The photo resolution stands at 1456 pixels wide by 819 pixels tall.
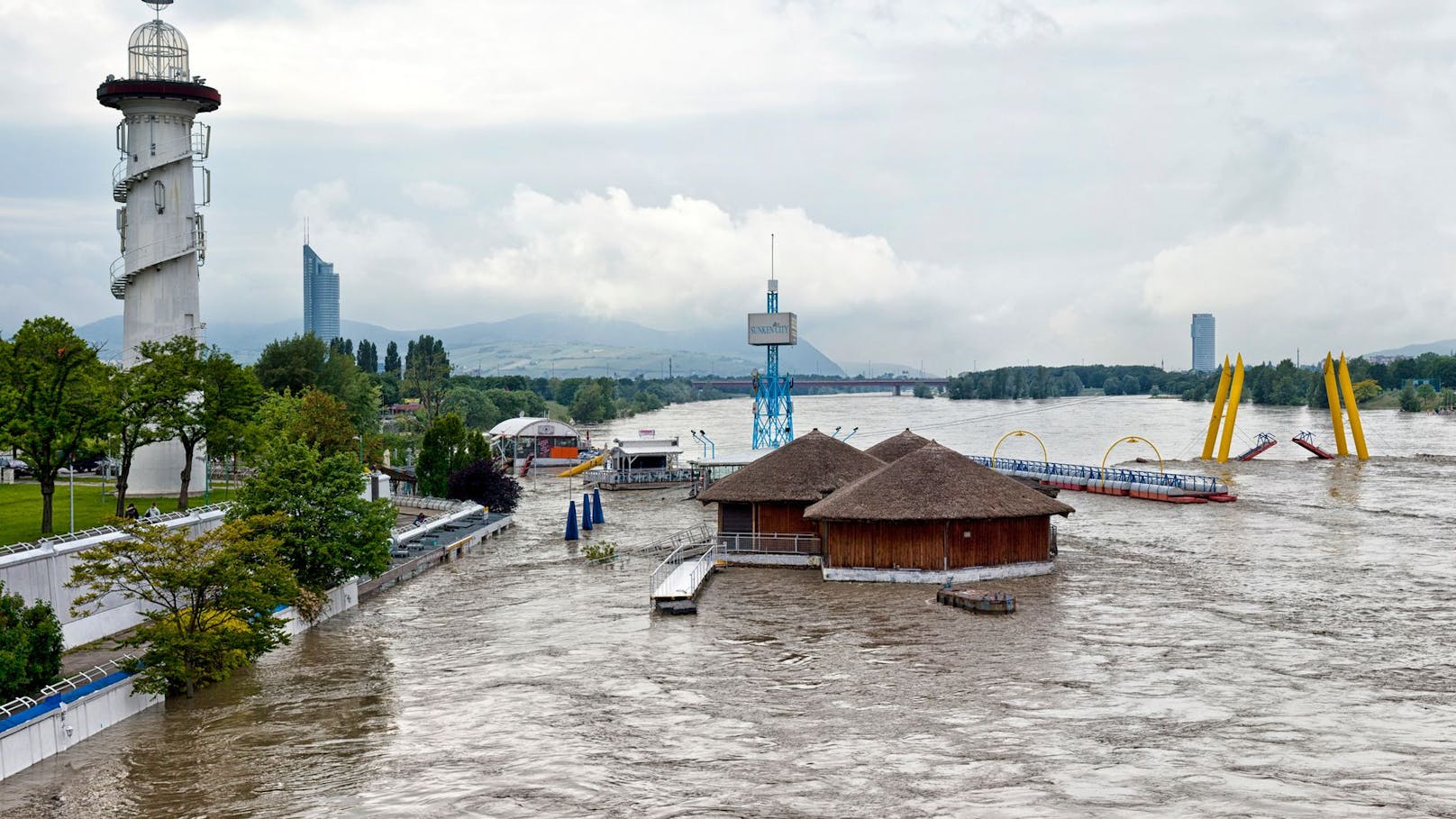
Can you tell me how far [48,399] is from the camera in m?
36.8

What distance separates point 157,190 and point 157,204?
0.58 meters

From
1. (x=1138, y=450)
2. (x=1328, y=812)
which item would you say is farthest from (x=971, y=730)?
(x=1138, y=450)

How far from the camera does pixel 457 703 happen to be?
2552cm

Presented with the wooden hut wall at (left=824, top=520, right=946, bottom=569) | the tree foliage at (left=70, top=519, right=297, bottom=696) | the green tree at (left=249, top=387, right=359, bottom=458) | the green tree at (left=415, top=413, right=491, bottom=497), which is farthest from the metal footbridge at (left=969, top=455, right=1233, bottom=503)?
the tree foliage at (left=70, top=519, right=297, bottom=696)

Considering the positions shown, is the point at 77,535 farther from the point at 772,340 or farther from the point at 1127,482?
the point at 772,340

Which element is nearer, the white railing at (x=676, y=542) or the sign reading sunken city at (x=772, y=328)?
the white railing at (x=676, y=542)

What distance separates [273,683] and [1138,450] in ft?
344

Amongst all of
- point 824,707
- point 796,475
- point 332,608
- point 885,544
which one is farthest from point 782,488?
point 824,707

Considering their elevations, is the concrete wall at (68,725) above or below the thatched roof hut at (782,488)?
below

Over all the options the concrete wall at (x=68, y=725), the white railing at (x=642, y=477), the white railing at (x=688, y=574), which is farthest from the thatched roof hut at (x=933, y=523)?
the white railing at (x=642, y=477)

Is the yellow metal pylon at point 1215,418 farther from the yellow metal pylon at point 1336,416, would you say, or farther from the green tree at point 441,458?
the green tree at point 441,458

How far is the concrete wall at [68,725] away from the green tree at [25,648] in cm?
73

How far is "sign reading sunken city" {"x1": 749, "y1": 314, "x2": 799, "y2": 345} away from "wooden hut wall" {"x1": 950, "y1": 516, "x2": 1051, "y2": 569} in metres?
61.9

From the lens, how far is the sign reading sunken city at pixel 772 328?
102 m
